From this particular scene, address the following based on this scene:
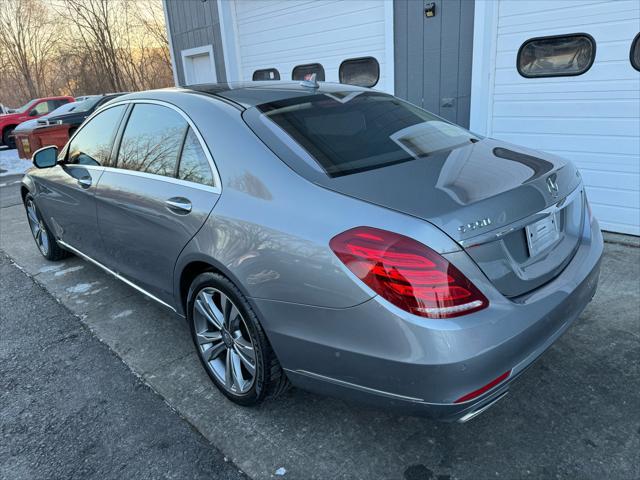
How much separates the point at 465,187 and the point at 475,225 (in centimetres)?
23

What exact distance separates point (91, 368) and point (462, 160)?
2444 millimetres

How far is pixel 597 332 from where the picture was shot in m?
2.98

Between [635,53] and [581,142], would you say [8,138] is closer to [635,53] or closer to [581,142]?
[581,142]

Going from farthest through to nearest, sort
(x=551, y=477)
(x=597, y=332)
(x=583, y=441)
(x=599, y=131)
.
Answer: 1. (x=599, y=131)
2. (x=597, y=332)
3. (x=583, y=441)
4. (x=551, y=477)

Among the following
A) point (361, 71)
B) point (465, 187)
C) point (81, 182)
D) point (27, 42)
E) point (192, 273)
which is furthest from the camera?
point (27, 42)

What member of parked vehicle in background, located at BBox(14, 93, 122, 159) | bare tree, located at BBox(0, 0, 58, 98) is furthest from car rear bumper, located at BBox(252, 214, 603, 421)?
bare tree, located at BBox(0, 0, 58, 98)

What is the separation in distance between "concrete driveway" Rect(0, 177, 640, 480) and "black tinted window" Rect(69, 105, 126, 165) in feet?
4.32

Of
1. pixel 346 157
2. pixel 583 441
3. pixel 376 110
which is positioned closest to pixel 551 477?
pixel 583 441

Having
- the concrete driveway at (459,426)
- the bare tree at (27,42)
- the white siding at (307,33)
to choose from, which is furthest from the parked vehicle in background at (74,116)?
the bare tree at (27,42)

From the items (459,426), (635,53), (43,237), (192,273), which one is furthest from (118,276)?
(635,53)

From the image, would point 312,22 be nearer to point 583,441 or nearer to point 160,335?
point 160,335

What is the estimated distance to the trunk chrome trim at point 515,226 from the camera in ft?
5.65

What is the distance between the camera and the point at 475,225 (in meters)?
1.74

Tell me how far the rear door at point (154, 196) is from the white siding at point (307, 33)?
4016 mm
